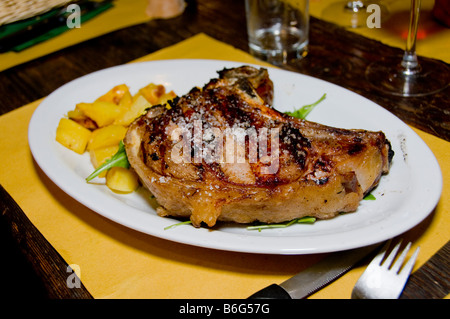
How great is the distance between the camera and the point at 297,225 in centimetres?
173

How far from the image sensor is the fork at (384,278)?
1.49 meters

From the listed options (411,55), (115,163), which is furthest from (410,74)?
(115,163)

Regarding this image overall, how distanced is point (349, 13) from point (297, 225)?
239 centimetres

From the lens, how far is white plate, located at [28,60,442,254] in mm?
1538

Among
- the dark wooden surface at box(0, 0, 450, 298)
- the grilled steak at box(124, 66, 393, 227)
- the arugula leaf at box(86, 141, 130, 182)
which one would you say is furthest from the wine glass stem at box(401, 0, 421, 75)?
the arugula leaf at box(86, 141, 130, 182)

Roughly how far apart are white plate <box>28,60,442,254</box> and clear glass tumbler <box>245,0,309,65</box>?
546 millimetres

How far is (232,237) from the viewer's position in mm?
1582

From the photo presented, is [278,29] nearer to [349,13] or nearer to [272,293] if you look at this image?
[349,13]

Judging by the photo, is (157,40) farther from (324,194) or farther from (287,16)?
(324,194)

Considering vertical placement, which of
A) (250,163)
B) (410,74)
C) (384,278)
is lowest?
(410,74)

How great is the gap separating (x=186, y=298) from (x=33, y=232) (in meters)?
0.77

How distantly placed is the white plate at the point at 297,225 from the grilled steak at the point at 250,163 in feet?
0.24

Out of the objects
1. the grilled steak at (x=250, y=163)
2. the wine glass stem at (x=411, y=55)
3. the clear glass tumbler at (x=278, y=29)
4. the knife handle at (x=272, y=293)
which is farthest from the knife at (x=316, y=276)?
the clear glass tumbler at (x=278, y=29)
